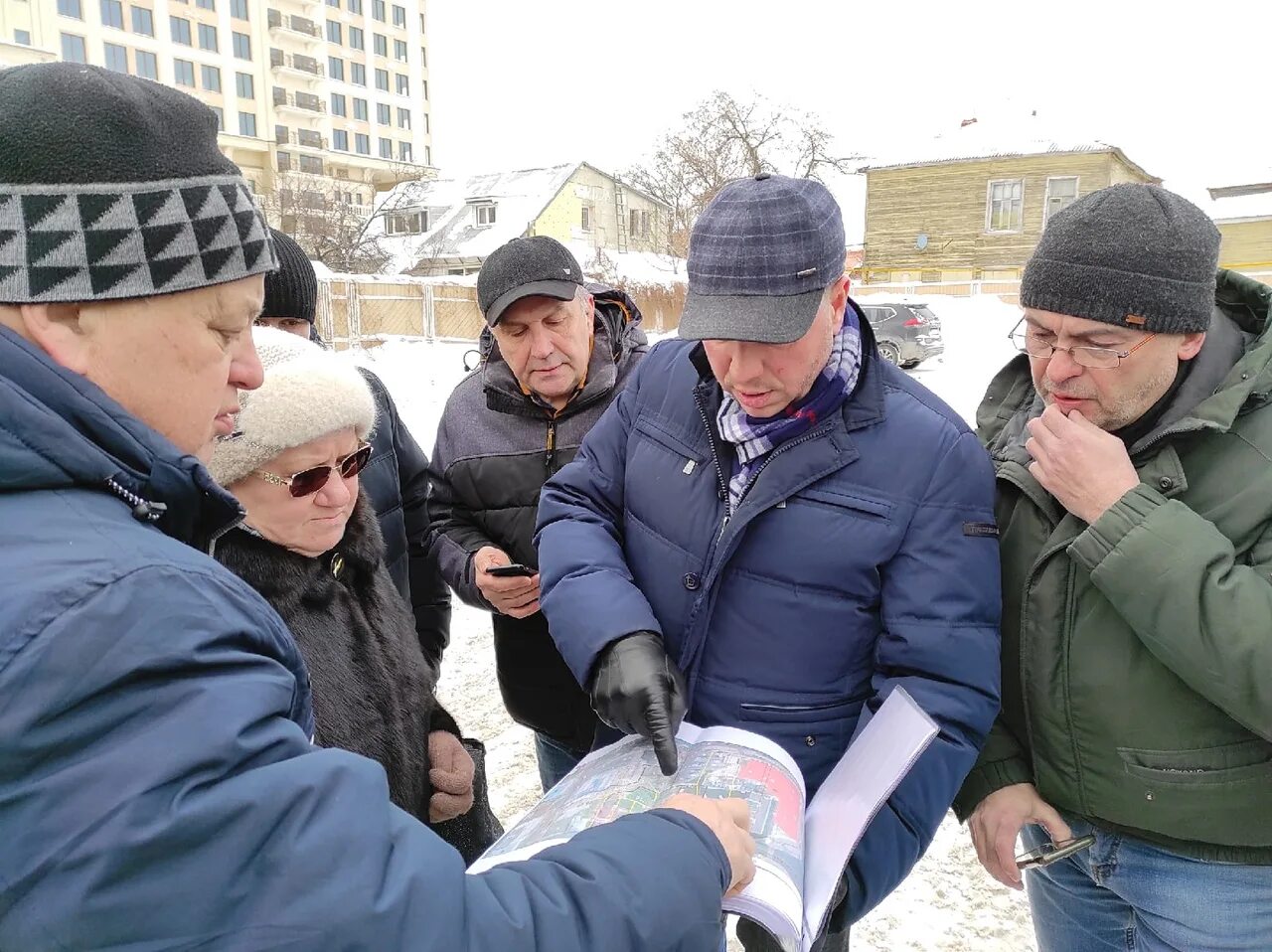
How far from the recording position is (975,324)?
21188 millimetres

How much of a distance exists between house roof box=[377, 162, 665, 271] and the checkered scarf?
3367 centimetres

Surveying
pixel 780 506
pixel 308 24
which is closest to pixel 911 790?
pixel 780 506

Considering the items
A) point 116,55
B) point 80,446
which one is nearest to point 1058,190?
point 80,446

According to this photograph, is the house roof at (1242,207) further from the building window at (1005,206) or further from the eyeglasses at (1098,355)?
the eyeglasses at (1098,355)

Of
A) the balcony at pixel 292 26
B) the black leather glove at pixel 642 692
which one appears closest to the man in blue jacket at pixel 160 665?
the black leather glove at pixel 642 692

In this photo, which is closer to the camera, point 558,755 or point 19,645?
point 19,645

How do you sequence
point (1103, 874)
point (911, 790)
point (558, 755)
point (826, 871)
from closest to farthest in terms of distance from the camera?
1. point (826, 871)
2. point (911, 790)
3. point (1103, 874)
4. point (558, 755)

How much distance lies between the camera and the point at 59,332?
3.04ft

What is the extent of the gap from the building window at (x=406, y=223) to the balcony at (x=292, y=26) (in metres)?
23.1

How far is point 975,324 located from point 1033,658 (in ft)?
69.9

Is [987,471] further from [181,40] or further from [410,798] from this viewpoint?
[181,40]

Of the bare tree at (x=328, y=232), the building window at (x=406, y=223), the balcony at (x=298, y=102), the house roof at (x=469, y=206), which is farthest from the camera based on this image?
the balcony at (x=298, y=102)

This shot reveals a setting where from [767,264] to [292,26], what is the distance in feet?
210

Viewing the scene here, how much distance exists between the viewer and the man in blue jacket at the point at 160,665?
730 millimetres
